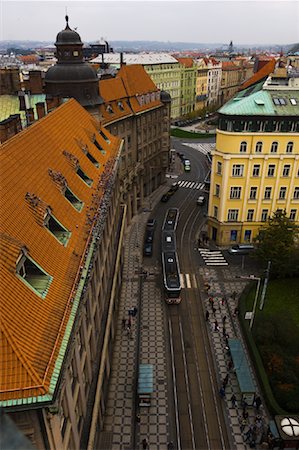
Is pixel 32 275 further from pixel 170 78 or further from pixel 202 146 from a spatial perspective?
pixel 170 78

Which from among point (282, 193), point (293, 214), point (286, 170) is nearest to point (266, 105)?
point (286, 170)

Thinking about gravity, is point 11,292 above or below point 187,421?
above

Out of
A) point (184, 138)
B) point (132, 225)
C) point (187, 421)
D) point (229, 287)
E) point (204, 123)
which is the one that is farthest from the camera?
point (204, 123)

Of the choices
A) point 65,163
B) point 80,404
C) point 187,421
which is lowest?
point 187,421

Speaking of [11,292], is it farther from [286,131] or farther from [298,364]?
[286,131]

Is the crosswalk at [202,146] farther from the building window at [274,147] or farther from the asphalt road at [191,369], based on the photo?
the building window at [274,147]

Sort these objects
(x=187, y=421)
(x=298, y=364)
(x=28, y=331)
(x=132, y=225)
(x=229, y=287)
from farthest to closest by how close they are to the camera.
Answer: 1. (x=132, y=225)
2. (x=229, y=287)
3. (x=298, y=364)
4. (x=187, y=421)
5. (x=28, y=331)

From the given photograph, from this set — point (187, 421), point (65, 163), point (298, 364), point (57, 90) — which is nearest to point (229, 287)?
point (298, 364)
